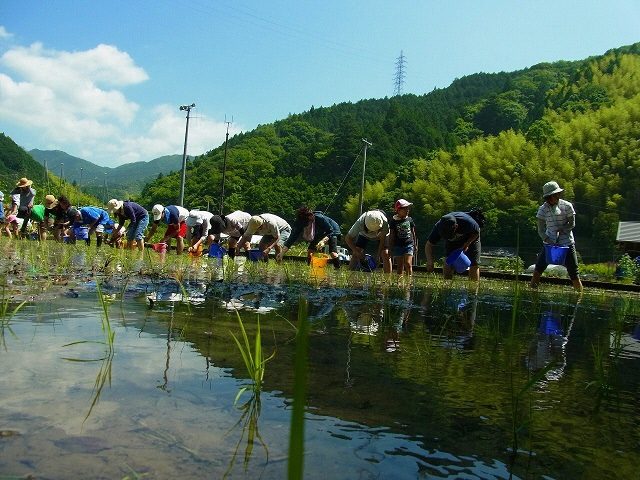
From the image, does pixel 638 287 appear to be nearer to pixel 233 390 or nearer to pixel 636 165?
pixel 233 390

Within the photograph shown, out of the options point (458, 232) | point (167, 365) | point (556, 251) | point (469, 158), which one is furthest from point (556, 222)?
point (469, 158)

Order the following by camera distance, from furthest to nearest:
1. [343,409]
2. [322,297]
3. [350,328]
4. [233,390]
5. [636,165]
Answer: [636,165] → [322,297] → [350,328] → [233,390] → [343,409]

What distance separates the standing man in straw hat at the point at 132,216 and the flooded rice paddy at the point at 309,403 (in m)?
11.5

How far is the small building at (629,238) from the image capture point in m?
55.7

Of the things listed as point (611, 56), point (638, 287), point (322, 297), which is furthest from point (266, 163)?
point (322, 297)

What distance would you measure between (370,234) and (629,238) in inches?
2089

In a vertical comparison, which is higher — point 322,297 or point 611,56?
point 611,56

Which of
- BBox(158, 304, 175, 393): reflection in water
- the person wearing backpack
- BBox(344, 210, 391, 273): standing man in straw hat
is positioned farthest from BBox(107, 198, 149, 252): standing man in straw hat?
BBox(158, 304, 175, 393): reflection in water

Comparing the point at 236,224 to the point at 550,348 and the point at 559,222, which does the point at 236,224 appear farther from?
the point at 550,348

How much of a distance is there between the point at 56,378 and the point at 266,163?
12157 centimetres

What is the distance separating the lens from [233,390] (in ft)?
6.11

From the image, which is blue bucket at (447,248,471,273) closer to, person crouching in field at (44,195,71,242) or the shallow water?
the shallow water

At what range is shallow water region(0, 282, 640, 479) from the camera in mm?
1302

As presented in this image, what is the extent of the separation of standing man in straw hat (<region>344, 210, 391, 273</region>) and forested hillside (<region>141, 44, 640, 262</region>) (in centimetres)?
6173
